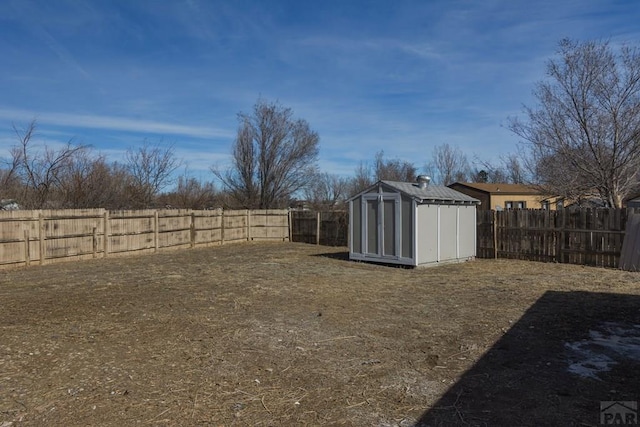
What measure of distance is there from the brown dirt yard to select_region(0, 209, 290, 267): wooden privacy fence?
3178 millimetres

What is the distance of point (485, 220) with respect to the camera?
15.0m

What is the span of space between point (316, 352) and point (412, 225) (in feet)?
26.0

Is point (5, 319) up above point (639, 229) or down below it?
below

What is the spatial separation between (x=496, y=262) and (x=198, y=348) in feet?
35.3

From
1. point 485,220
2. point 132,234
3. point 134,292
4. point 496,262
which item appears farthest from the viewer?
point 132,234

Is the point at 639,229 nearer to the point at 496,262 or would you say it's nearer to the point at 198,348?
the point at 496,262

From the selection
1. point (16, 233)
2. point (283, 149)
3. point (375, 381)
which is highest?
point (283, 149)

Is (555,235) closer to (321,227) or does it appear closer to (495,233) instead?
(495,233)

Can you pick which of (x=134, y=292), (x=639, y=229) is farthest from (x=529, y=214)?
(x=134, y=292)

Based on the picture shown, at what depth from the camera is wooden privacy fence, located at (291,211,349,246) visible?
2042 cm

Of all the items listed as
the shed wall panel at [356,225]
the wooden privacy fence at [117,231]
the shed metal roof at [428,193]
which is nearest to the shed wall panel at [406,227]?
the shed metal roof at [428,193]

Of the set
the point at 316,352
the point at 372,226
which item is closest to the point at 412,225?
the point at 372,226

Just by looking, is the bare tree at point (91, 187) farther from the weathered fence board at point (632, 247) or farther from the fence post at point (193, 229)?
the weathered fence board at point (632, 247)

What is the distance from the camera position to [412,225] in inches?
496
